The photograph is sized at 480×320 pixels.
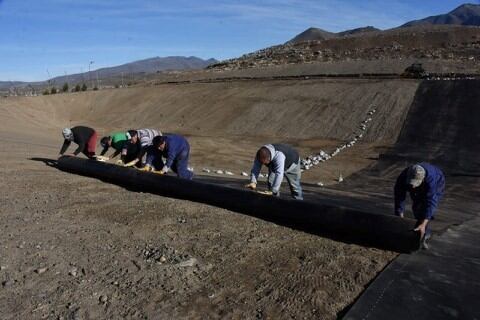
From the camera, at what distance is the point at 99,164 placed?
1115 cm

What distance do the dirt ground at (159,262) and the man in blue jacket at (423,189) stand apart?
62 centimetres

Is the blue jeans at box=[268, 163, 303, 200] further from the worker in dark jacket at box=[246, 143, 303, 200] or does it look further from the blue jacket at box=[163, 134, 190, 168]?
the blue jacket at box=[163, 134, 190, 168]

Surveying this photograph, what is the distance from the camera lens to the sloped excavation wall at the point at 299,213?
6.55m

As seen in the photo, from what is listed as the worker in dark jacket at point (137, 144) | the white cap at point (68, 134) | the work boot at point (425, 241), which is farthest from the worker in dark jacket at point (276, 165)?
the white cap at point (68, 134)

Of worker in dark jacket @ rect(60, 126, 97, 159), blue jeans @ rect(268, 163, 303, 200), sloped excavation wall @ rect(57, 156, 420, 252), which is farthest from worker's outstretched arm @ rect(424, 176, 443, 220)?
worker in dark jacket @ rect(60, 126, 97, 159)

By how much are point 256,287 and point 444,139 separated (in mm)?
19832

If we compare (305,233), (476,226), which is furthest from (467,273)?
(476,226)

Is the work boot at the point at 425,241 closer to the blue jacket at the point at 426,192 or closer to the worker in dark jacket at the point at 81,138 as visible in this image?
the blue jacket at the point at 426,192

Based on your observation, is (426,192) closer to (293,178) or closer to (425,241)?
(425,241)

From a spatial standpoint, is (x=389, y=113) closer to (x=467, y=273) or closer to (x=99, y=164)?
(x=99, y=164)

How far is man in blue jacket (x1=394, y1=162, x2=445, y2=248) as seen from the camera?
Result: 20.9 feet

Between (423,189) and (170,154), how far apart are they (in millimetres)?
4992

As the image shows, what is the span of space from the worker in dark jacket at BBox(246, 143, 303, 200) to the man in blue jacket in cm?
190

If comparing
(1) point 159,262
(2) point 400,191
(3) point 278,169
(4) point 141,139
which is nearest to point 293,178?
(3) point 278,169
